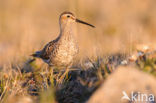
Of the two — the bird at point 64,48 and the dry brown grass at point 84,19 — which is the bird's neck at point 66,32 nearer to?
the bird at point 64,48

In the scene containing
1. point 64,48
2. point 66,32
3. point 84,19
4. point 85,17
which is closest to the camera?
point 64,48

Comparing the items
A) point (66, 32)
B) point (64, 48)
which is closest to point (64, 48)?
point (64, 48)

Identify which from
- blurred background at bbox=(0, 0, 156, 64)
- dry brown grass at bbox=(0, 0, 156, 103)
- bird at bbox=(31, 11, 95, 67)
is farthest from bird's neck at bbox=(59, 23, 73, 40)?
blurred background at bbox=(0, 0, 156, 64)

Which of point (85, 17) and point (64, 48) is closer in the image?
point (64, 48)

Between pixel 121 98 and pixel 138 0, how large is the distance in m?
14.9

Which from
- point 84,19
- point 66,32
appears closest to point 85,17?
point 84,19

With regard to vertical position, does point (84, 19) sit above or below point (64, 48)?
above

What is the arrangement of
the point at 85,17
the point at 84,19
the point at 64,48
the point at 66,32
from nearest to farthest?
the point at 64,48 < the point at 66,32 < the point at 84,19 < the point at 85,17

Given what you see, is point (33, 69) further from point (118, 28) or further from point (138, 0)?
point (138, 0)

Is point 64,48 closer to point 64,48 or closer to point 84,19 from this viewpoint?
point 64,48


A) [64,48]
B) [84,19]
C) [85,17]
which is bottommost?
[64,48]

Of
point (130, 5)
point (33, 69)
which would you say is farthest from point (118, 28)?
point (33, 69)

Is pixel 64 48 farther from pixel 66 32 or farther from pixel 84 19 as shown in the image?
pixel 84 19

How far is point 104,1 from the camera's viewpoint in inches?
769
